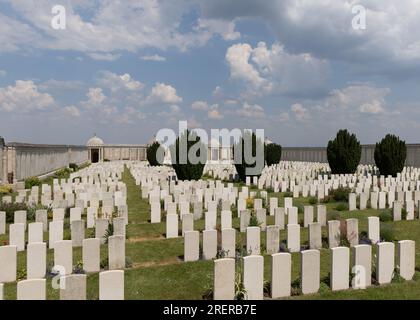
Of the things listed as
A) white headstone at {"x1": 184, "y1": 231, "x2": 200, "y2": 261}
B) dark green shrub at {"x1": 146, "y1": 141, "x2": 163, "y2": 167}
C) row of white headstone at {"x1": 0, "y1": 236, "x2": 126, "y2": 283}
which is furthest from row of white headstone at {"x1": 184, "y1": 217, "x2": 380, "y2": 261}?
dark green shrub at {"x1": 146, "y1": 141, "x2": 163, "y2": 167}

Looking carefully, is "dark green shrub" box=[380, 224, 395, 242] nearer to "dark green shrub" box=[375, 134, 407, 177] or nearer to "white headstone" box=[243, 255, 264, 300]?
"white headstone" box=[243, 255, 264, 300]

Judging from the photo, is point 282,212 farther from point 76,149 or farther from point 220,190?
point 76,149

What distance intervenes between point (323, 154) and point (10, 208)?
41.9 m

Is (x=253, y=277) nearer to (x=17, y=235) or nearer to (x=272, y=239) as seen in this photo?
(x=272, y=239)

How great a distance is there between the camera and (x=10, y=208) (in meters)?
12.0

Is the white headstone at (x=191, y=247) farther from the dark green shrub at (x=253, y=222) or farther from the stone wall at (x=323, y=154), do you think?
the stone wall at (x=323, y=154)

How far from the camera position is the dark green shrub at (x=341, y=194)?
595 inches

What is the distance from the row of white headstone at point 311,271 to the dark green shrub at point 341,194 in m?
8.82

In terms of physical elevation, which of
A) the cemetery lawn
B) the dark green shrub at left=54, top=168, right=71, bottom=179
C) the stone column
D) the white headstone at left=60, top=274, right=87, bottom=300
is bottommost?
the cemetery lawn

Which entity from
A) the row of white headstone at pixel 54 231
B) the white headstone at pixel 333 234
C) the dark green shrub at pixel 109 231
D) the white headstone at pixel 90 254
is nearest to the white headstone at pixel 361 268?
the white headstone at pixel 333 234

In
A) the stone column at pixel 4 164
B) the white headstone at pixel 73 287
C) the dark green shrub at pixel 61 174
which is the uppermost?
the stone column at pixel 4 164

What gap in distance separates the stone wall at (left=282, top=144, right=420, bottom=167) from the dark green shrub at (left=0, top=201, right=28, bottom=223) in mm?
31868

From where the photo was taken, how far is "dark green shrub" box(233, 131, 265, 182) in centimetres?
2350

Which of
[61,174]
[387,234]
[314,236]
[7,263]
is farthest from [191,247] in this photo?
[61,174]
